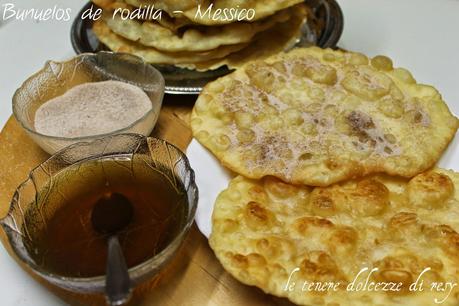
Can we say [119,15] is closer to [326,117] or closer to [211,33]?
[211,33]

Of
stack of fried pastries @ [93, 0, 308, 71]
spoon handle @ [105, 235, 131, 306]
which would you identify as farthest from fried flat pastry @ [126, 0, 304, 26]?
spoon handle @ [105, 235, 131, 306]

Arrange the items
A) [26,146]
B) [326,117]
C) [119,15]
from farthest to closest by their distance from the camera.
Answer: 1. [119,15]
2. [26,146]
3. [326,117]

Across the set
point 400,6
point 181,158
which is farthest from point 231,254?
point 400,6

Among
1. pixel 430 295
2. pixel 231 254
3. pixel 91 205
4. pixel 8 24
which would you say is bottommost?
pixel 8 24

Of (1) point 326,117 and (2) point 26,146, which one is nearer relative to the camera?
(1) point 326,117

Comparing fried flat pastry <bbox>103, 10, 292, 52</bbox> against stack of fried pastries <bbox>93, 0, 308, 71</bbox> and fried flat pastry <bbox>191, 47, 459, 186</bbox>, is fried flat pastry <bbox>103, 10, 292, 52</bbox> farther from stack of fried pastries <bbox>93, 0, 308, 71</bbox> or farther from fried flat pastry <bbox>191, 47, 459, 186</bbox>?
fried flat pastry <bbox>191, 47, 459, 186</bbox>
